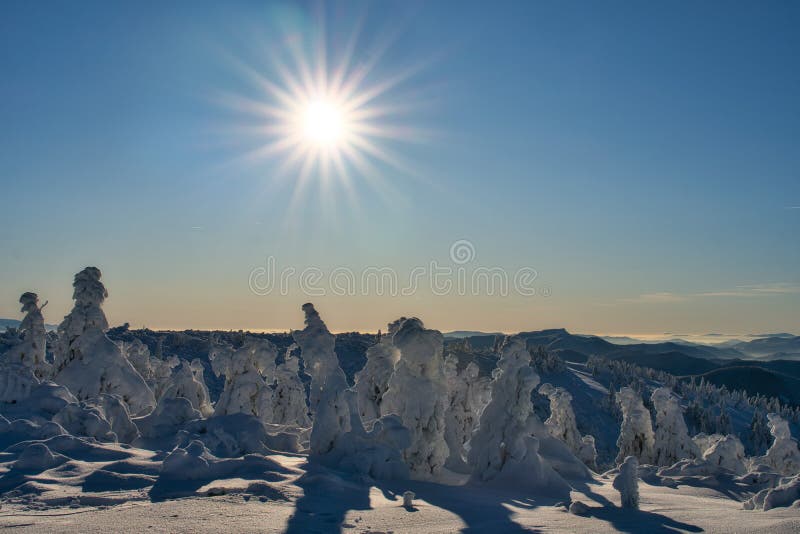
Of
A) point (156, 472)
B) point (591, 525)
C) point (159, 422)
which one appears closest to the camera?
point (591, 525)

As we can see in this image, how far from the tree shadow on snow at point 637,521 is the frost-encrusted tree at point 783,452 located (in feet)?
104

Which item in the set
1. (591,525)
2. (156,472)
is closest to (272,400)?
(156,472)

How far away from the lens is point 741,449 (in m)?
35.1

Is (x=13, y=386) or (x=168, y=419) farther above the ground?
(x=13, y=386)

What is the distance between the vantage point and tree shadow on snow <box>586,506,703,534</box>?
37.1 ft

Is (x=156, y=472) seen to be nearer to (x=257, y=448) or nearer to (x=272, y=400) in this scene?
(x=257, y=448)

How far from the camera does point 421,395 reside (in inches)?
909

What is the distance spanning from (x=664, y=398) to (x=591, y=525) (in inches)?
1401

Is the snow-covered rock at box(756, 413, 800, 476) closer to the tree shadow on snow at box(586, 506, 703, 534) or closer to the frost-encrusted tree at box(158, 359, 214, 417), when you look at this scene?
the tree shadow on snow at box(586, 506, 703, 534)

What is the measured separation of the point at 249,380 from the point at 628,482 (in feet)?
81.0

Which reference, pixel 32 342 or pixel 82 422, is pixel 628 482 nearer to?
pixel 82 422

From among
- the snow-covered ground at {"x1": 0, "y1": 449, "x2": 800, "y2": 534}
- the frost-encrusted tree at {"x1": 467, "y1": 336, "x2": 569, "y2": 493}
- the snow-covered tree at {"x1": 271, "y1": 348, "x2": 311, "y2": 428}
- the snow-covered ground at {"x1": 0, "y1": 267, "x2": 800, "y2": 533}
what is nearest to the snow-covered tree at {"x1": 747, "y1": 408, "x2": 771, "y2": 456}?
the snow-covered ground at {"x1": 0, "y1": 267, "x2": 800, "y2": 533}

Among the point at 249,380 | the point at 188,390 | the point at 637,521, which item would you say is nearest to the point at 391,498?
the point at 637,521

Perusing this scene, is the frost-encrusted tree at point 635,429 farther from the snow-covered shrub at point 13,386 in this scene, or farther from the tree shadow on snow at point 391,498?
the snow-covered shrub at point 13,386
